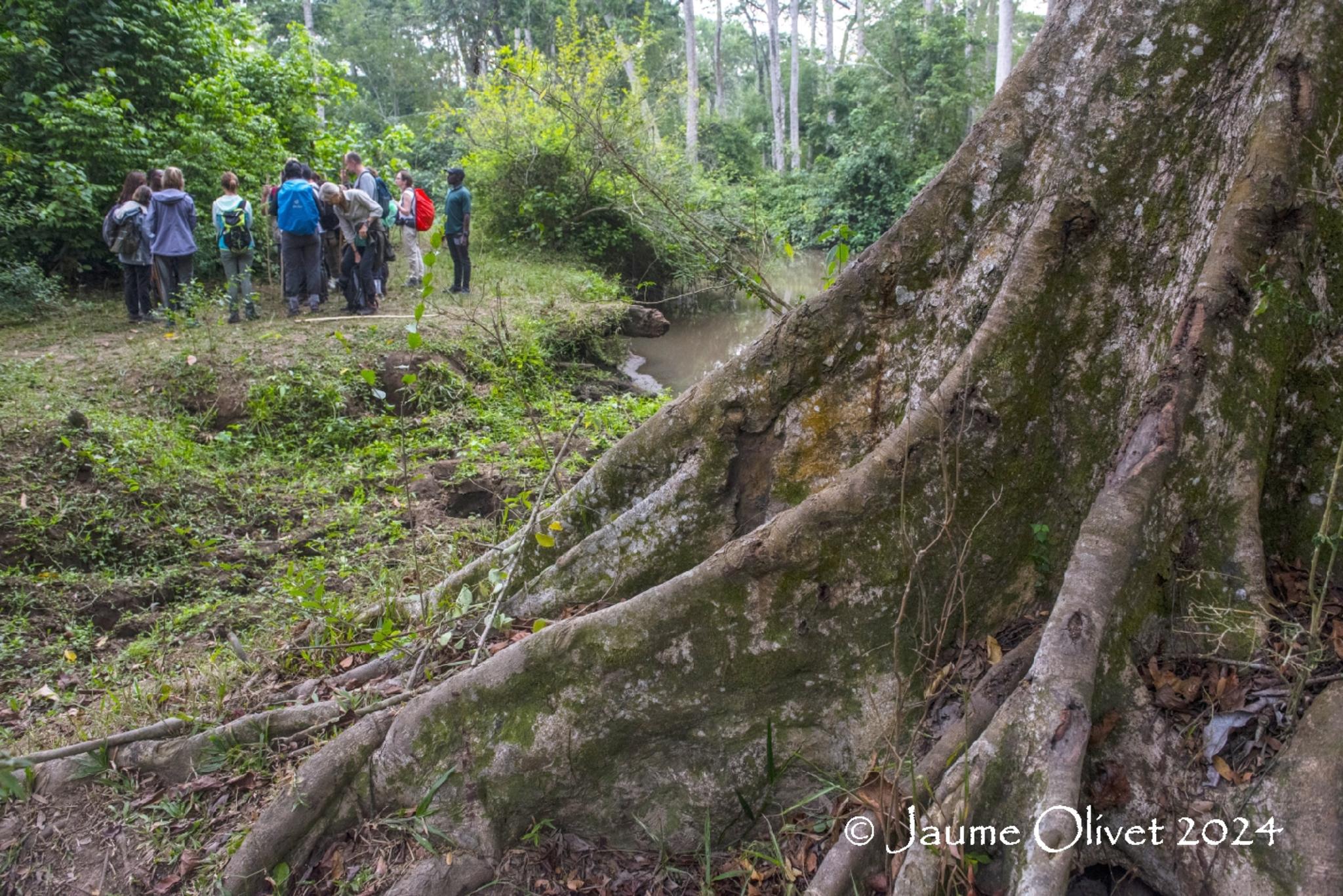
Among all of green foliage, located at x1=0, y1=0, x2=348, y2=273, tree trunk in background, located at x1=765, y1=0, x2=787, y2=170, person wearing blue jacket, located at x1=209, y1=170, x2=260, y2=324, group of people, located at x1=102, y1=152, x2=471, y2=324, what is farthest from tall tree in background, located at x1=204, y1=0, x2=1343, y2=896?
tree trunk in background, located at x1=765, y1=0, x2=787, y2=170

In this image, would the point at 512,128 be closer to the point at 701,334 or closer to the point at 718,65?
the point at 701,334

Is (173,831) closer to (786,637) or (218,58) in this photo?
(786,637)

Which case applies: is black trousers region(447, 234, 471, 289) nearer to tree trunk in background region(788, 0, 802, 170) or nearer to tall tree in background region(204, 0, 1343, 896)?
tall tree in background region(204, 0, 1343, 896)

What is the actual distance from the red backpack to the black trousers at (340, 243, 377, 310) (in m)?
1.20

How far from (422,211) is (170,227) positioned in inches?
129

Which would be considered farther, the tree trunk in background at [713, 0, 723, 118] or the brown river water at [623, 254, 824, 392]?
the tree trunk in background at [713, 0, 723, 118]

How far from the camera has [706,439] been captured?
11.7ft

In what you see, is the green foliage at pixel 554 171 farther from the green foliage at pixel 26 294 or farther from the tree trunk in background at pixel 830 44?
the tree trunk in background at pixel 830 44

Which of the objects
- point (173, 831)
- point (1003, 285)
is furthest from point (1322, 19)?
point (173, 831)

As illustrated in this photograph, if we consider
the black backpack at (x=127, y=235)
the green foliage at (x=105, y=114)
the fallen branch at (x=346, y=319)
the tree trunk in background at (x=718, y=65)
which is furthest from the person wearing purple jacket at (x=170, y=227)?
the tree trunk in background at (x=718, y=65)

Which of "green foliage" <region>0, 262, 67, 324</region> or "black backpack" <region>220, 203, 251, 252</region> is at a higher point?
"black backpack" <region>220, 203, 251, 252</region>

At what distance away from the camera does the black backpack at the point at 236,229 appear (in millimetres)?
10094

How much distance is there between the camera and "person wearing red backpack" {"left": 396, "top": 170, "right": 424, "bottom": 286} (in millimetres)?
12211

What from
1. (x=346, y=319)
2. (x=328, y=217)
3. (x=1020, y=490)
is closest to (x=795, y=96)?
(x=328, y=217)
